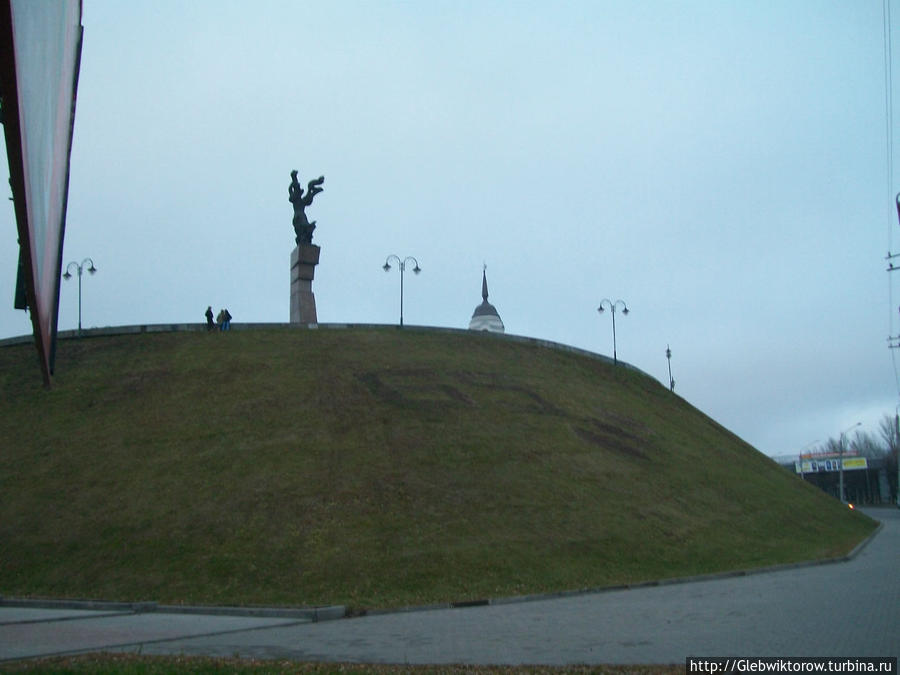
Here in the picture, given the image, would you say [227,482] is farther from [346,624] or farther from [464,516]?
[346,624]

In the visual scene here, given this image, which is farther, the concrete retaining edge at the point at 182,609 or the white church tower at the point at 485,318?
the white church tower at the point at 485,318

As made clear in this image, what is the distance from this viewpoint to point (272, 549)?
75.3ft

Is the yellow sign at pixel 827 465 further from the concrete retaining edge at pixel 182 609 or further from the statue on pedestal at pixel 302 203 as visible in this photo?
the concrete retaining edge at pixel 182 609

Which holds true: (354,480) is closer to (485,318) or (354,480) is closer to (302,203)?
(302,203)

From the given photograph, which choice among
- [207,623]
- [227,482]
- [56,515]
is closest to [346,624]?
[207,623]

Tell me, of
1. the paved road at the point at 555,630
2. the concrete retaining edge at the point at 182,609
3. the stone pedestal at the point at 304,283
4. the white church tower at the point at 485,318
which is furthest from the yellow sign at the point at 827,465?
the concrete retaining edge at the point at 182,609

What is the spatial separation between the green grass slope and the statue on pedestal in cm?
672

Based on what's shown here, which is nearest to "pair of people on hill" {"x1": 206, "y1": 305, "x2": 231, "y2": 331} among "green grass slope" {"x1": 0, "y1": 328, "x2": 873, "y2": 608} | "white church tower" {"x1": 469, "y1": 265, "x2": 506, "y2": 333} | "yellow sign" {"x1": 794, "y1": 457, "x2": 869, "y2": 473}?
"green grass slope" {"x1": 0, "y1": 328, "x2": 873, "y2": 608}

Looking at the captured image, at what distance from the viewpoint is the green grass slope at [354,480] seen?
22.4 m

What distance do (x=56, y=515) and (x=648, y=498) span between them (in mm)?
19651

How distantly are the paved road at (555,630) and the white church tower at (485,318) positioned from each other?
74327mm

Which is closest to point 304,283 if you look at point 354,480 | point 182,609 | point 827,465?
point 354,480

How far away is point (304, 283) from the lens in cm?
4750

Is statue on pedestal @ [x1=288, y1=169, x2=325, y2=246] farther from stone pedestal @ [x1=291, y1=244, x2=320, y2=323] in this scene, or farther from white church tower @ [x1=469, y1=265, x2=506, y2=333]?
white church tower @ [x1=469, y1=265, x2=506, y2=333]
